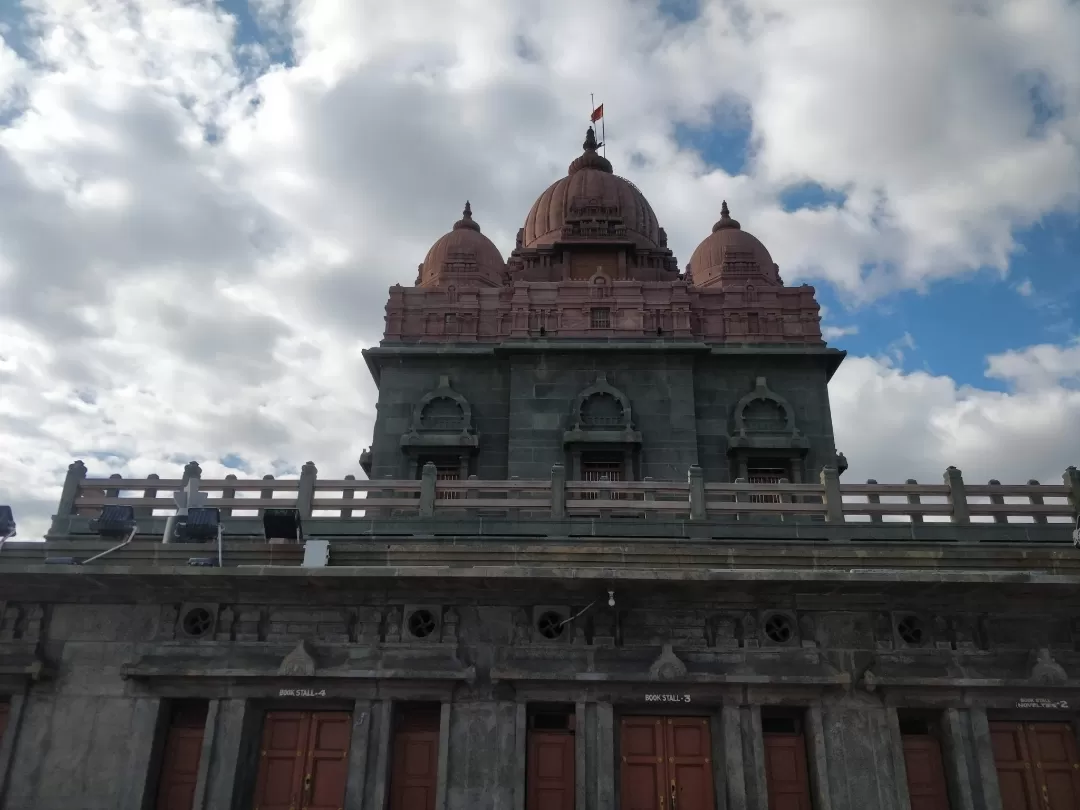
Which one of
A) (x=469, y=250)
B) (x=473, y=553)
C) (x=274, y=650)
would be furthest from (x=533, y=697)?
(x=469, y=250)

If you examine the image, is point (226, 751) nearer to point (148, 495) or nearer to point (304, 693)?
point (304, 693)

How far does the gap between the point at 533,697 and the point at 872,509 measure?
23.3ft

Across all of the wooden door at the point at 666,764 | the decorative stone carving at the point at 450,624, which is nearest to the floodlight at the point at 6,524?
the decorative stone carving at the point at 450,624

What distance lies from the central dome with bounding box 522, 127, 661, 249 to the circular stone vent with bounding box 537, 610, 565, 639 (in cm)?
1954

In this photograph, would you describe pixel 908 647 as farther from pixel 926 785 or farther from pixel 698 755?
pixel 698 755

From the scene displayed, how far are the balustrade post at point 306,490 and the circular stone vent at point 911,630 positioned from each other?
1077cm

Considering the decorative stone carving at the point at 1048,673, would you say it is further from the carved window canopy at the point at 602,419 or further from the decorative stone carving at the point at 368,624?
the carved window canopy at the point at 602,419

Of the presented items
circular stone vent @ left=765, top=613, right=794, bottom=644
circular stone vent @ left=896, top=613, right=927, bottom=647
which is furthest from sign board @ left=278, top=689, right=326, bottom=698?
circular stone vent @ left=896, top=613, right=927, bottom=647

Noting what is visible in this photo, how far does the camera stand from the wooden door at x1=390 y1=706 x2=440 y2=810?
525 inches

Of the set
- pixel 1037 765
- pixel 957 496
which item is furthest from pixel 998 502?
pixel 1037 765

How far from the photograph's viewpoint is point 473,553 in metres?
14.3

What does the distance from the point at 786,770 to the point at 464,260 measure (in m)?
25.9

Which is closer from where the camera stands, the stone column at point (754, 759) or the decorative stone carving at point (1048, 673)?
the stone column at point (754, 759)

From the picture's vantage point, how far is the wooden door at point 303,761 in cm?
1338
